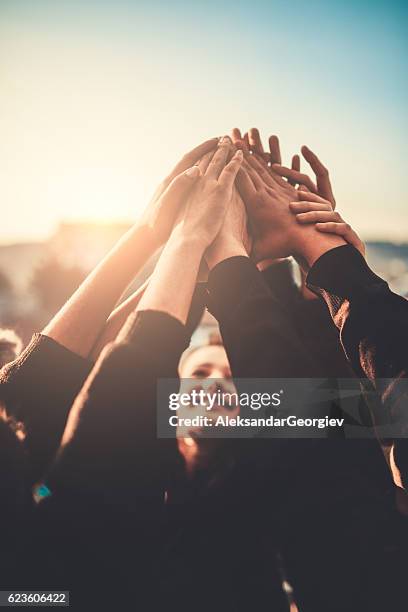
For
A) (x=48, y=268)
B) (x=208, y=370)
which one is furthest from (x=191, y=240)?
(x=48, y=268)

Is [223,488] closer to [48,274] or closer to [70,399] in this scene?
[70,399]

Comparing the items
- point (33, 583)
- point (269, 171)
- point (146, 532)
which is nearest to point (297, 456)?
point (146, 532)

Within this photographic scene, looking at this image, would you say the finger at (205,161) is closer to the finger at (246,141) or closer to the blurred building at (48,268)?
the finger at (246,141)

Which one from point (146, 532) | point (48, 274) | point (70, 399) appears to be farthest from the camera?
point (48, 274)

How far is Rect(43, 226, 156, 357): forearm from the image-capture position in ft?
1.88

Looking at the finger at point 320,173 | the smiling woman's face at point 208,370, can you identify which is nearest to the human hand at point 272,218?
the finger at point 320,173

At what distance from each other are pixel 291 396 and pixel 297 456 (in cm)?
9

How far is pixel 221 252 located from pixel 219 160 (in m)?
0.30

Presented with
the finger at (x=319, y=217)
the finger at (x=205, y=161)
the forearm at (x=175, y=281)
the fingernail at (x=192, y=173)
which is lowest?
the forearm at (x=175, y=281)

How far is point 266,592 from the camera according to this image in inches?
26.9

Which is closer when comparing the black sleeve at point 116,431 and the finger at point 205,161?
the black sleeve at point 116,431

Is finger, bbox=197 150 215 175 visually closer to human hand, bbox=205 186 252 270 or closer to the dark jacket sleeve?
human hand, bbox=205 186 252 270

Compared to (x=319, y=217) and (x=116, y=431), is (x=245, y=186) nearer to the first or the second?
(x=319, y=217)

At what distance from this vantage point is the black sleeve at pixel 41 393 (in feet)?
1.56
